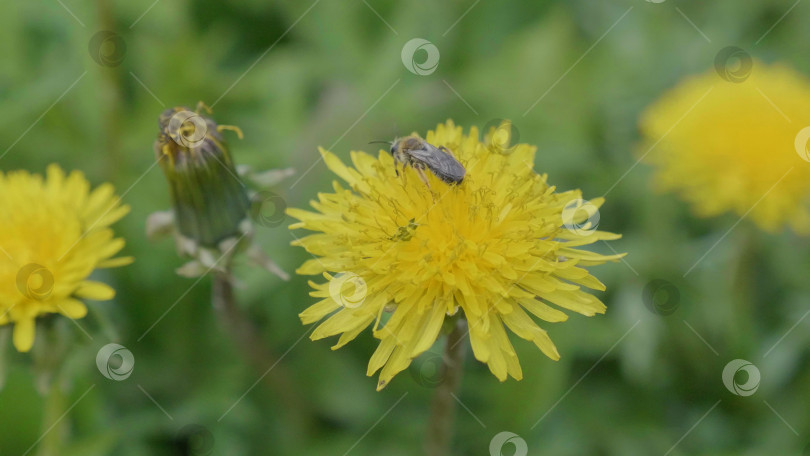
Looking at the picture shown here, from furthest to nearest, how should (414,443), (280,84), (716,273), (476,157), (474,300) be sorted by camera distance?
(280,84), (716,273), (414,443), (476,157), (474,300)

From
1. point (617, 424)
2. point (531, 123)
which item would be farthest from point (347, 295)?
point (531, 123)

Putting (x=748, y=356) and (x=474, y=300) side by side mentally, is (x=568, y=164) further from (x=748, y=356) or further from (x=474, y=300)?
(x=474, y=300)

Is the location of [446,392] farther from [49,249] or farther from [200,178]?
[49,249]

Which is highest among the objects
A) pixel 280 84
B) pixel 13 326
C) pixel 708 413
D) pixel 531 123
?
pixel 280 84

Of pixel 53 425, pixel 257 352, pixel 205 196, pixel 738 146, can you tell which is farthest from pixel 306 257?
pixel 738 146

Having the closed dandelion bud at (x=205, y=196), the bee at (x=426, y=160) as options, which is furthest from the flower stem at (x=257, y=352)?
the bee at (x=426, y=160)

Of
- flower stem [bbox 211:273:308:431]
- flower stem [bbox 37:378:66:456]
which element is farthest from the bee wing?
flower stem [bbox 37:378:66:456]

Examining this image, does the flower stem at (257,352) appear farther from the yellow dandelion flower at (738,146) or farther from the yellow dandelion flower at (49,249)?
the yellow dandelion flower at (738,146)

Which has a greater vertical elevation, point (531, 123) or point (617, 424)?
point (531, 123)

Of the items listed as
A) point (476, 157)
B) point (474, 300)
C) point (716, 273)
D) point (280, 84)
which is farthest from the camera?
point (280, 84)
